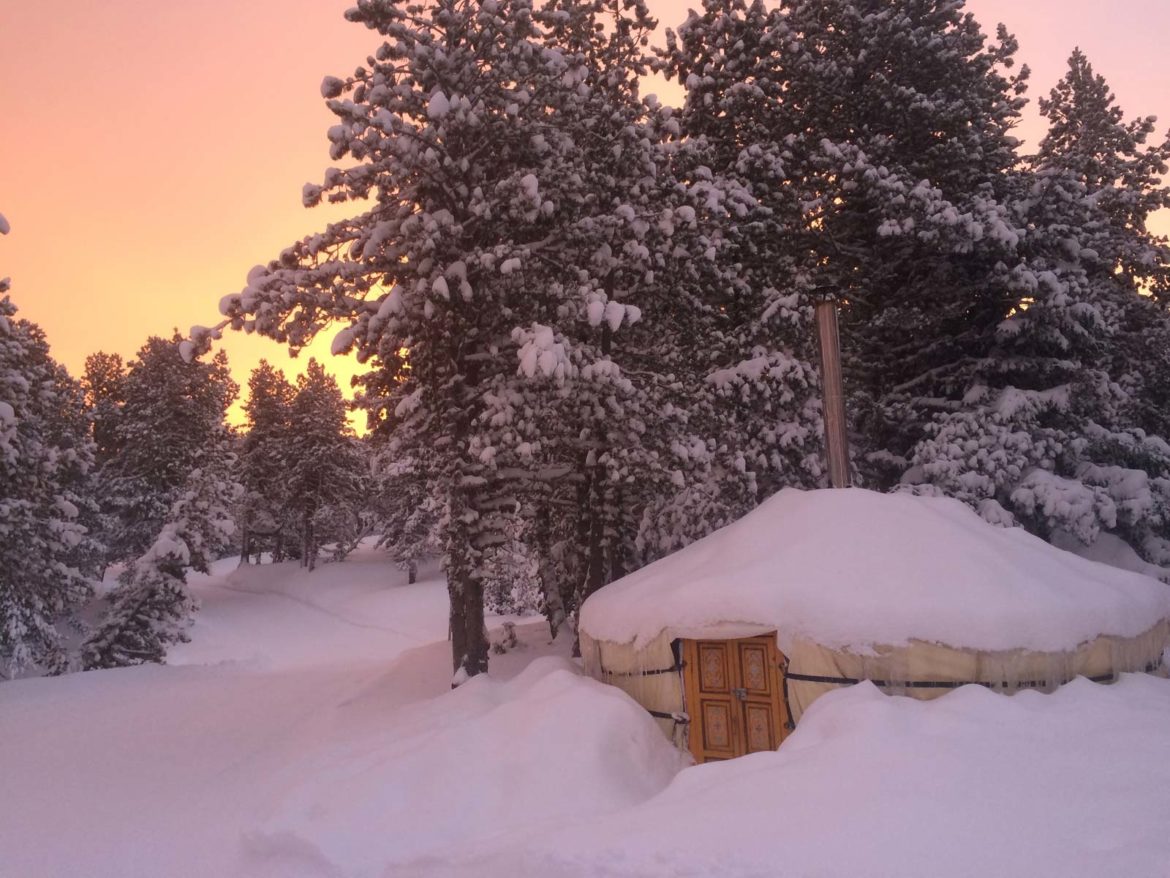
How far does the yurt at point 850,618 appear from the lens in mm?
8492

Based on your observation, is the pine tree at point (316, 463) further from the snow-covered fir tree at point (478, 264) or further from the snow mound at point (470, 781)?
the snow mound at point (470, 781)

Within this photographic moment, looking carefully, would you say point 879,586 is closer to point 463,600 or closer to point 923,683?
point 923,683

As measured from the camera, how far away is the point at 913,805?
586 cm

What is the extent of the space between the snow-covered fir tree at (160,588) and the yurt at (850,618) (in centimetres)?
1638

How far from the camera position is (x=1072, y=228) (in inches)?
653

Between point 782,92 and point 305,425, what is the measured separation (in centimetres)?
2941

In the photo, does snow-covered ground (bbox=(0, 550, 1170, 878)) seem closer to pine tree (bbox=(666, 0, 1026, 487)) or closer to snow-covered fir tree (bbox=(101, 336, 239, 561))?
pine tree (bbox=(666, 0, 1026, 487))

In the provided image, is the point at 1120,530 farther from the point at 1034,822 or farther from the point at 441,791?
the point at 441,791

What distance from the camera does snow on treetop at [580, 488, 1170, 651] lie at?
336 inches

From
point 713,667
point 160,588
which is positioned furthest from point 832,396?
point 160,588

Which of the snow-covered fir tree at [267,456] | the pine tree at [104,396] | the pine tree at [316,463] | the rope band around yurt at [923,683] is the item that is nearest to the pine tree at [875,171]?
the rope band around yurt at [923,683]

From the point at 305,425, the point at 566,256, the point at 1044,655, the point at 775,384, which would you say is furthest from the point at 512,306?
the point at 305,425

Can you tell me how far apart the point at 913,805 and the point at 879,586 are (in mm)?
3311

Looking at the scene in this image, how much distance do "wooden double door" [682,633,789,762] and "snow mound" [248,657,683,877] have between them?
1.62ft
